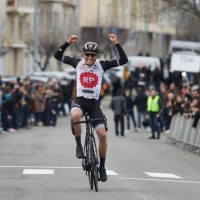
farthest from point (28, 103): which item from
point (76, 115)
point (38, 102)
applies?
point (76, 115)

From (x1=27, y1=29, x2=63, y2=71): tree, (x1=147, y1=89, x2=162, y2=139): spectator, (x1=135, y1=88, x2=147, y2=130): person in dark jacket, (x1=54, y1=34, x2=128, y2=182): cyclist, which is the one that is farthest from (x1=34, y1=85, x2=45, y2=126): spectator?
(x1=27, y1=29, x2=63, y2=71): tree

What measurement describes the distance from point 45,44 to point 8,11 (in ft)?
13.7

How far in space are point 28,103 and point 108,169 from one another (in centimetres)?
2015

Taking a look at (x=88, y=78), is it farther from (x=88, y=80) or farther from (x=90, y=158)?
(x=90, y=158)

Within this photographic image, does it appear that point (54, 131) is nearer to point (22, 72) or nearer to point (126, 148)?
point (126, 148)

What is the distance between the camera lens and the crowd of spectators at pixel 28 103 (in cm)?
3734

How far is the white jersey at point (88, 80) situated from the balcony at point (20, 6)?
60.0 metres

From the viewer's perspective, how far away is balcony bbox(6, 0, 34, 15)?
76250 millimetres

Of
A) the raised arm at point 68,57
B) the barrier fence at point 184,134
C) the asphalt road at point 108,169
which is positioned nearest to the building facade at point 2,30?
the barrier fence at point 184,134

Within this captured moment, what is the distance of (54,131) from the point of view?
39.8 metres

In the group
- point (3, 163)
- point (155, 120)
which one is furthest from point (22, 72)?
point (3, 163)

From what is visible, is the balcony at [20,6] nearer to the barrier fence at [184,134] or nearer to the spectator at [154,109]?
the spectator at [154,109]

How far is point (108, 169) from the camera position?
21188mm

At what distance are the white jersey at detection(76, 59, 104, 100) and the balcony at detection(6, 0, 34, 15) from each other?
60044 millimetres
